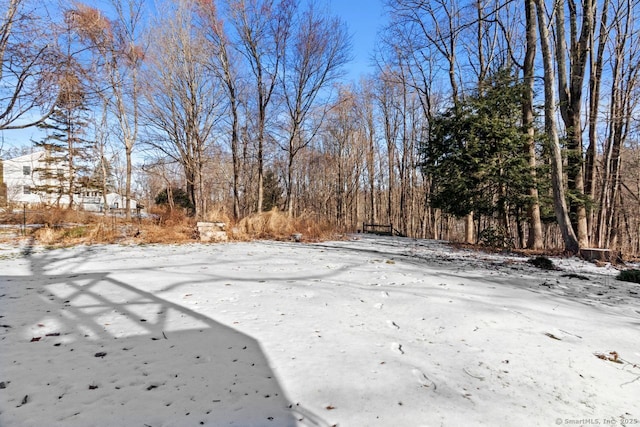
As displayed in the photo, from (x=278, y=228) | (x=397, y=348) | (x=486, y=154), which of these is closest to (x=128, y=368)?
(x=397, y=348)

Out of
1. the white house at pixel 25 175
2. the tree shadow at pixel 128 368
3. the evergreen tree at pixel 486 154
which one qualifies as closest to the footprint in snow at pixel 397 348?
the tree shadow at pixel 128 368

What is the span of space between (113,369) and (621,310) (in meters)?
5.04

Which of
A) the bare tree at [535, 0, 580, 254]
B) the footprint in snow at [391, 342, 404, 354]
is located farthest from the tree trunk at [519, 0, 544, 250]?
the footprint in snow at [391, 342, 404, 354]

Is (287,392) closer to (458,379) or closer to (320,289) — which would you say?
(458,379)

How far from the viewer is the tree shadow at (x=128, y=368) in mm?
1453

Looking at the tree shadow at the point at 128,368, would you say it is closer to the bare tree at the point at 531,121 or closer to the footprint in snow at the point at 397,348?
the footprint in snow at the point at 397,348

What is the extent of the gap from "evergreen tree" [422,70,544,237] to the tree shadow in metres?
8.62

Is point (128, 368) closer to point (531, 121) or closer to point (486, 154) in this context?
point (486, 154)

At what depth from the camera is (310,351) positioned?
213 cm

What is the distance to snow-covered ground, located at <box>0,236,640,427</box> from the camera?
1.51 m

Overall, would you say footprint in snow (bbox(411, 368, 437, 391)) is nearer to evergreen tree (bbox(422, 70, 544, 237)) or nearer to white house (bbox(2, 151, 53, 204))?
evergreen tree (bbox(422, 70, 544, 237))

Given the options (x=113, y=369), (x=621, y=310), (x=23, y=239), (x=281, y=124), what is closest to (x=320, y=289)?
(x=113, y=369)

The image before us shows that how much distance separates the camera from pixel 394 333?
100 inches

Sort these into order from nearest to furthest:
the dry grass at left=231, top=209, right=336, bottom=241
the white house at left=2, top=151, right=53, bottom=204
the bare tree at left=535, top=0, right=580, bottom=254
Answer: the bare tree at left=535, top=0, right=580, bottom=254 < the dry grass at left=231, top=209, right=336, bottom=241 < the white house at left=2, top=151, right=53, bottom=204
